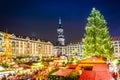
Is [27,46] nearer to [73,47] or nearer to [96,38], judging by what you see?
[73,47]

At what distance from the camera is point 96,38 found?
31.8 meters

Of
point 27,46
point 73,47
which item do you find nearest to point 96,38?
point 27,46

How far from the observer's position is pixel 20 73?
2169cm

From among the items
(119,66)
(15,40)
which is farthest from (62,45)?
(119,66)

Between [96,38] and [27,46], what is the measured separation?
313ft

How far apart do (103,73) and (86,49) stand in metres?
18.9

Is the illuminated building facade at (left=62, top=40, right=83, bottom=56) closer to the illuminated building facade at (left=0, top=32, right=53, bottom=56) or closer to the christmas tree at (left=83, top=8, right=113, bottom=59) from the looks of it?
the illuminated building facade at (left=0, top=32, right=53, bottom=56)

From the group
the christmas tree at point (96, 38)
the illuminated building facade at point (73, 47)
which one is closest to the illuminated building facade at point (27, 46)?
the illuminated building facade at point (73, 47)

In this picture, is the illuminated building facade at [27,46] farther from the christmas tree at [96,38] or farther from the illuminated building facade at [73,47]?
the christmas tree at [96,38]

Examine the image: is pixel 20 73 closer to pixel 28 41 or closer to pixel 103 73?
pixel 103 73

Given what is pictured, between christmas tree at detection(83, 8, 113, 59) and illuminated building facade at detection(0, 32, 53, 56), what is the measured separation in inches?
2874

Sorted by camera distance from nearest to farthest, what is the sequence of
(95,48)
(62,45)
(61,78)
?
(61,78) < (95,48) < (62,45)

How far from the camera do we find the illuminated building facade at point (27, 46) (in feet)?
361

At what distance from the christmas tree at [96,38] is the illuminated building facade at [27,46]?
239 feet
